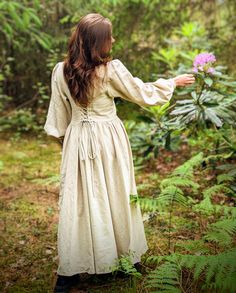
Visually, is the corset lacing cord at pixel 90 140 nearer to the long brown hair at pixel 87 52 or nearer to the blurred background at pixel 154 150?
the long brown hair at pixel 87 52

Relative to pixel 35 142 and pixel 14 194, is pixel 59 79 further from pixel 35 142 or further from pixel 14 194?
pixel 35 142

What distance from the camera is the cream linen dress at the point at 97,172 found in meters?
2.77

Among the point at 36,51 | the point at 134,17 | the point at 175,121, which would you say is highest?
the point at 134,17

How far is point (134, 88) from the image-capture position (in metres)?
2.77

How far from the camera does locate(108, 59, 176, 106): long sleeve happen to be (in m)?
2.72

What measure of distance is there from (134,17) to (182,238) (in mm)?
4341

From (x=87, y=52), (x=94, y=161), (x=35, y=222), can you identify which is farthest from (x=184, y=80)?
(x=35, y=222)

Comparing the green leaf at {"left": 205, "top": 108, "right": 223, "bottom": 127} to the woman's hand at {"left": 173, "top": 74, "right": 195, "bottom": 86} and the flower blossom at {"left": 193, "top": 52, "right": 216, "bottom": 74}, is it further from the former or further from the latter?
the woman's hand at {"left": 173, "top": 74, "right": 195, "bottom": 86}

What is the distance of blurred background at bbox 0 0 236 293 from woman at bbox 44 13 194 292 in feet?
0.60

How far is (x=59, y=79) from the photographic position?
9.18 ft

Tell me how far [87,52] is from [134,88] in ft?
1.24

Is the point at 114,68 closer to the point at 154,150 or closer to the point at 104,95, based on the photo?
the point at 104,95

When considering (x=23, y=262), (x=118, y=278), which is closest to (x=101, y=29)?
(x=118, y=278)

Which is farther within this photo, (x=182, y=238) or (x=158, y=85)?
(x=182, y=238)
